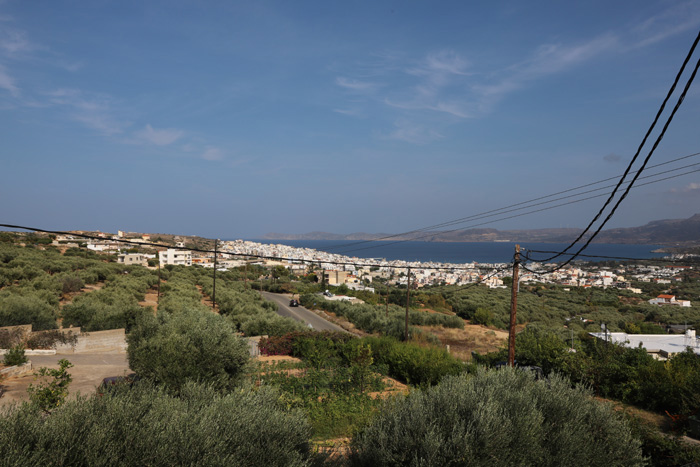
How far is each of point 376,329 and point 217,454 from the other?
2624 cm

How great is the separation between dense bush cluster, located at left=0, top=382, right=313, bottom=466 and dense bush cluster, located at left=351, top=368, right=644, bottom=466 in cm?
120

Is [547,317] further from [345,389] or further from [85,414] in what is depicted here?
[85,414]

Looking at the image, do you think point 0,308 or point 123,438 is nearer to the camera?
point 123,438

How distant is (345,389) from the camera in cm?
1212

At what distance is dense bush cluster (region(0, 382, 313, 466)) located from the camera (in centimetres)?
355

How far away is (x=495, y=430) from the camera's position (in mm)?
4875

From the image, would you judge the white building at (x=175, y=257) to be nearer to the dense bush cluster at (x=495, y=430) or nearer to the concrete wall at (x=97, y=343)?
the concrete wall at (x=97, y=343)

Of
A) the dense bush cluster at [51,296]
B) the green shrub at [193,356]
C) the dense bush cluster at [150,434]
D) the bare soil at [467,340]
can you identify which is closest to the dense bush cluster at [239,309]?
the dense bush cluster at [51,296]

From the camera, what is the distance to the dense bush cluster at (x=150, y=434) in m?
3.55

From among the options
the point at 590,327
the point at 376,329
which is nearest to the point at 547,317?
the point at 590,327

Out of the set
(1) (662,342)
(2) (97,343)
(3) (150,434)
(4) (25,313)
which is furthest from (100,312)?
(1) (662,342)

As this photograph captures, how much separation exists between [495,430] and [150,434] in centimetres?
386

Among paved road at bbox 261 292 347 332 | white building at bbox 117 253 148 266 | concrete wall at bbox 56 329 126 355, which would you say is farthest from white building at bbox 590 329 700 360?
white building at bbox 117 253 148 266

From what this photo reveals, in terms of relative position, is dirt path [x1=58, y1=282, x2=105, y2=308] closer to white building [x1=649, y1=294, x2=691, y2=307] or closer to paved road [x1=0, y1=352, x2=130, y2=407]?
paved road [x1=0, y1=352, x2=130, y2=407]
